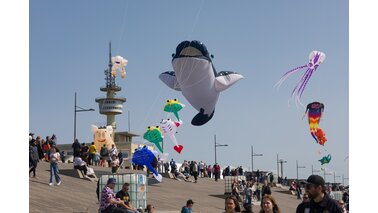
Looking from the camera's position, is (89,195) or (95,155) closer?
(89,195)

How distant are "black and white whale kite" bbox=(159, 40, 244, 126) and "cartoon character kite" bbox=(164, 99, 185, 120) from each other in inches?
331

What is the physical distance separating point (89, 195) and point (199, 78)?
5291 mm

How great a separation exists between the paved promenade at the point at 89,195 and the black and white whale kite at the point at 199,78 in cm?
348

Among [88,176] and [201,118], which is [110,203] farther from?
[88,176]

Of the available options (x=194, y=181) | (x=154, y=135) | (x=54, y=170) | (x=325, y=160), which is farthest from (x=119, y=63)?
(x=325, y=160)

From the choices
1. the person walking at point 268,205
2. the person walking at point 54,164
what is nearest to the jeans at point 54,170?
the person walking at point 54,164

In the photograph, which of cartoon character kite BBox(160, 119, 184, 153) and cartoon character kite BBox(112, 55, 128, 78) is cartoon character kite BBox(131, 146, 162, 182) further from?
cartoon character kite BBox(112, 55, 128, 78)

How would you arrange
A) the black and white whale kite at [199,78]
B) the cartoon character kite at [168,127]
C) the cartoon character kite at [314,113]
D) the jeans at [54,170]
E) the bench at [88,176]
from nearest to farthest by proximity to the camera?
1. the black and white whale kite at [199,78]
2. the jeans at [54,170]
3. the bench at [88,176]
4. the cartoon character kite at [168,127]
5. the cartoon character kite at [314,113]

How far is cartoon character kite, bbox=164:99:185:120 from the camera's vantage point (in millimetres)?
27531

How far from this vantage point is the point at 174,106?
27547 millimetres

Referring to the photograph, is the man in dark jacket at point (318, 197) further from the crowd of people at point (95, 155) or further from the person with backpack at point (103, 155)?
the person with backpack at point (103, 155)

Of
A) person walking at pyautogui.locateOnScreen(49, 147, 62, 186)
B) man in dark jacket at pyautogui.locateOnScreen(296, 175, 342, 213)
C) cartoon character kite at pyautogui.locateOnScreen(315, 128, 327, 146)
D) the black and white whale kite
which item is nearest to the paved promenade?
person walking at pyautogui.locateOnScreen(49, 147, 62, 186)

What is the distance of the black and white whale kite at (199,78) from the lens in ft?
58.3

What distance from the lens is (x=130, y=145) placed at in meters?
54.5
